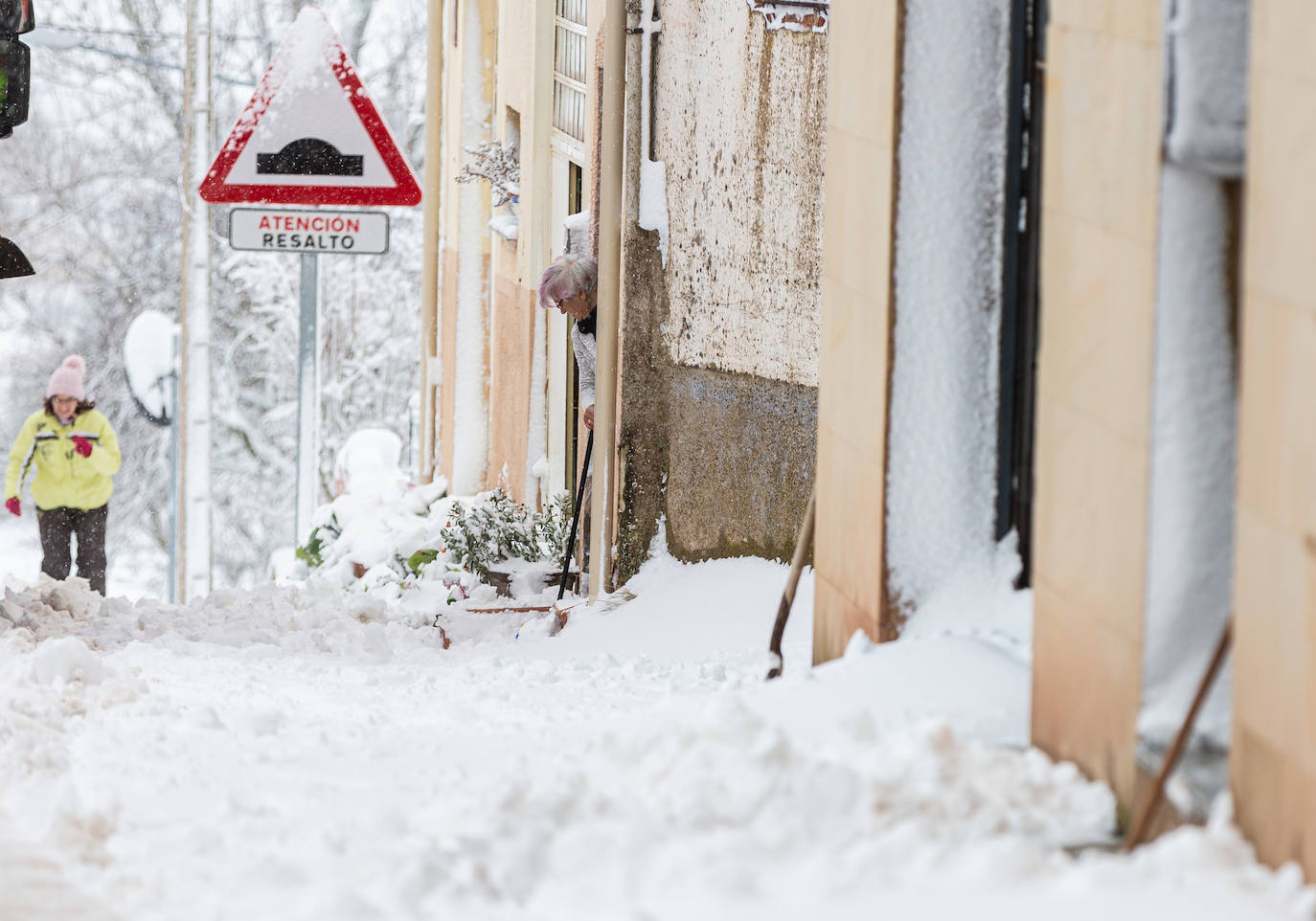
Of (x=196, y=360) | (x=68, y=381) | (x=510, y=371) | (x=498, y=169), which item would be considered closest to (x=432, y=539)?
(x=510, y=371)

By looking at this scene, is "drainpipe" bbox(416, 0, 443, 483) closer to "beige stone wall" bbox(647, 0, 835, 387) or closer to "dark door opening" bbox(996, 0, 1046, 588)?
"beige stone wall" bbox(647, 0, 835, 387)

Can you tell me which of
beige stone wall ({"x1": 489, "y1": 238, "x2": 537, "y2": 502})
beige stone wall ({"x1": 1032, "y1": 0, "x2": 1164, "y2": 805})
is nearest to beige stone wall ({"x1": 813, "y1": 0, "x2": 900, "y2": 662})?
beige stone wall ({"x1": 1032, "y1": 0, "x2": 1164, "y2": 805})

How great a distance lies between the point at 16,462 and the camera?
1009cm

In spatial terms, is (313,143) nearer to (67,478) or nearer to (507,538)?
(507,538)

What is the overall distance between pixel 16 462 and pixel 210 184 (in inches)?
172

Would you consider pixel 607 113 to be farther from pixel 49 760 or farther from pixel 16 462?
pixel 16 462

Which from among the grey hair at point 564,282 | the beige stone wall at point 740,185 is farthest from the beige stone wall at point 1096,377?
the grey hair at point 564,282

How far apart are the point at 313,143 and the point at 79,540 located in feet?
15.6

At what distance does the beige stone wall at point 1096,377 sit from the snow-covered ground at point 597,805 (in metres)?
0.15

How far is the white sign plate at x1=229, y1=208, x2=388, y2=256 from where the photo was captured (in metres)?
6.40

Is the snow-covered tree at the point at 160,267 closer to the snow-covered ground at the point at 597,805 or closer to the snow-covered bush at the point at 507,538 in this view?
the snow-covered bush at the point at 507,538

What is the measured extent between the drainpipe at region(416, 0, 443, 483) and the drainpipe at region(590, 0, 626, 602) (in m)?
7.07

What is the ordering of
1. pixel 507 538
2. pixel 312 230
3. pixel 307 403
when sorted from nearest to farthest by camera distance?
pixel 312 230, pixel 507 538, pixel 307 403

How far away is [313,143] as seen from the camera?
653cm
